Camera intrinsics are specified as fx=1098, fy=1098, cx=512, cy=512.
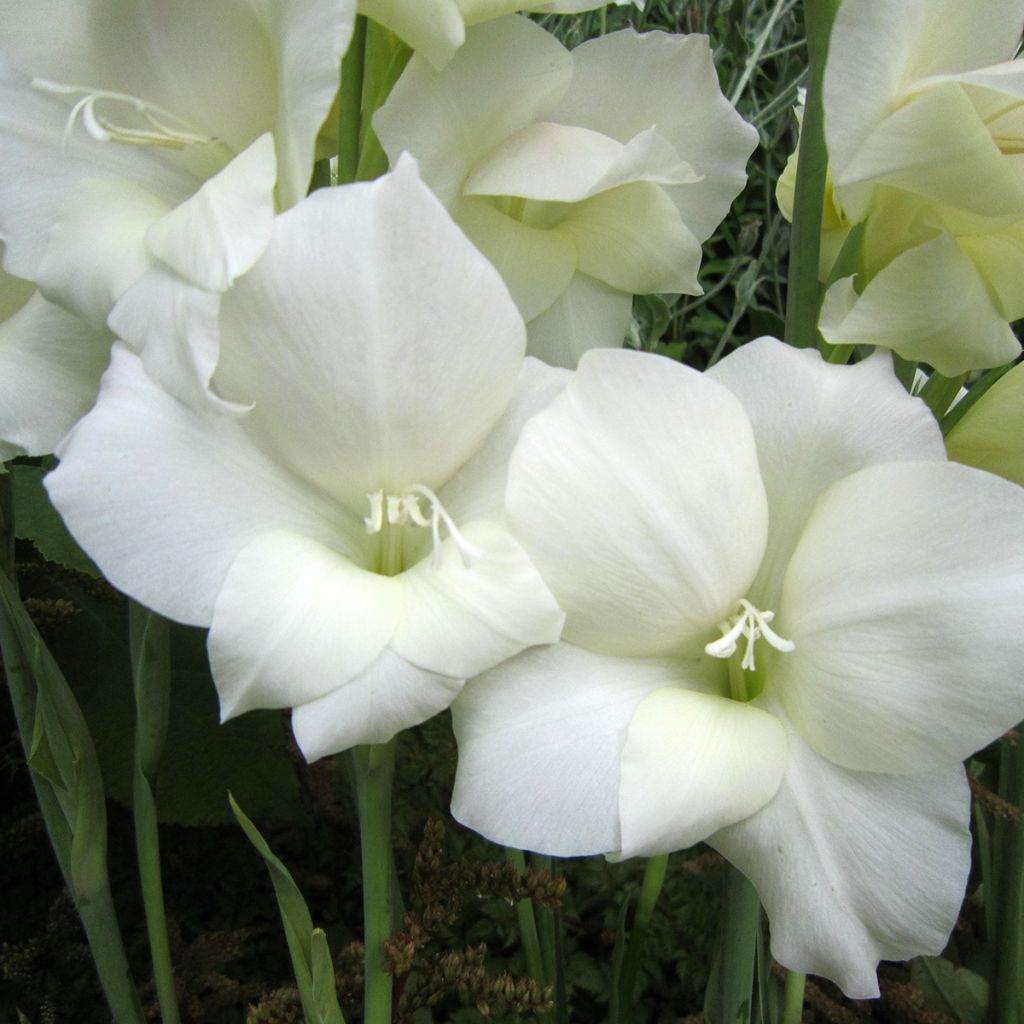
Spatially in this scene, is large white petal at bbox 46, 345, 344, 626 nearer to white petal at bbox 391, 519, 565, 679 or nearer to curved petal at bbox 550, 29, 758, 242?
white petal at bbox 391, 519, 565, 679

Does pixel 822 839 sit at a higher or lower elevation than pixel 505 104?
lower

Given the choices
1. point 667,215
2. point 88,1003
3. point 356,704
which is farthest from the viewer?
point 88,1003

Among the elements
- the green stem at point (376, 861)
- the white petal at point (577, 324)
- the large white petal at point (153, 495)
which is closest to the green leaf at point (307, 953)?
the green stem at point (376, 861)

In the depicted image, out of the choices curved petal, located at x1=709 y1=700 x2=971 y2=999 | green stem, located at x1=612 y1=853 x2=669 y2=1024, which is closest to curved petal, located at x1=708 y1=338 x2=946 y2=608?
curved petal, located at x1=709 y1=700 x2=971 y2=999

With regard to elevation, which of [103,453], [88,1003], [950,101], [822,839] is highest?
[950,101]

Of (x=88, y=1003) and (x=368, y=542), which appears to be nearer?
(x=368, y=542)

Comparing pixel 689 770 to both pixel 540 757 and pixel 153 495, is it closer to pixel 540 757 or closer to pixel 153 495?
pixel 540 757

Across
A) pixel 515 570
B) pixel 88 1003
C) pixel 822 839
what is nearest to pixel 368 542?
pixel 515 570

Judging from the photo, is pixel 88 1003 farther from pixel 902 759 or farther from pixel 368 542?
pixel 902 759
